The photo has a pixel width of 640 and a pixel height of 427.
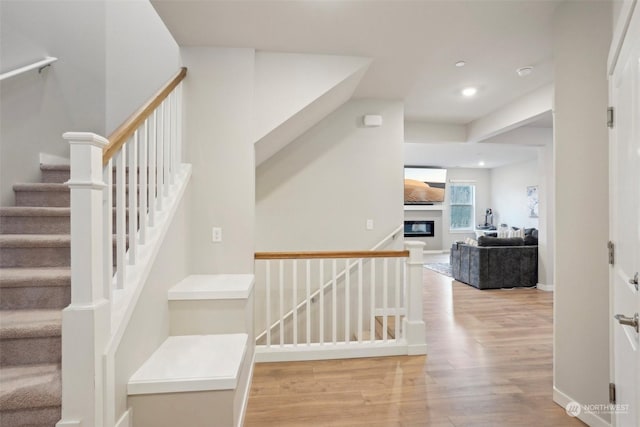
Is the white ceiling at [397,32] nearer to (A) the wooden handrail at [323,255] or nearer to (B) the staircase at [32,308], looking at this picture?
(B) the staircase at [32,308]

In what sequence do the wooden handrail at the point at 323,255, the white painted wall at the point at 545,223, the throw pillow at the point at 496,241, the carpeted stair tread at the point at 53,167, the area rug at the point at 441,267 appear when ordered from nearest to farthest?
the carpeted stair tread at the point at 53,167 → the wooden handrail at the point at 323,255 → the white painted wall at the point at 545,223 → the throw pillow at the point at 496,241 → the area rug at the point at 441,267

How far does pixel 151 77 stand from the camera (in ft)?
10.7

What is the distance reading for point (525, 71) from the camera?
299cm

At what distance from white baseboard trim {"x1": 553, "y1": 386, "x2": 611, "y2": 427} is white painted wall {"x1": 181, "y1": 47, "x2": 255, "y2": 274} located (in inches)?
93.2

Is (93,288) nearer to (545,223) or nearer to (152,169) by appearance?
(152,169)

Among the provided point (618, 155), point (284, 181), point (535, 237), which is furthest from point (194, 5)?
point (535, 237)

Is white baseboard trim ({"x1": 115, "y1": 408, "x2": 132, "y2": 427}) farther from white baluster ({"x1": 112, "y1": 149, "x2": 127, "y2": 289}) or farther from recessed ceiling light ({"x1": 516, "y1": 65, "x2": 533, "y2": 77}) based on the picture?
recessed ceiling light ({"x1": 516, "y1": 65, "x2": 533, "y2": 77})

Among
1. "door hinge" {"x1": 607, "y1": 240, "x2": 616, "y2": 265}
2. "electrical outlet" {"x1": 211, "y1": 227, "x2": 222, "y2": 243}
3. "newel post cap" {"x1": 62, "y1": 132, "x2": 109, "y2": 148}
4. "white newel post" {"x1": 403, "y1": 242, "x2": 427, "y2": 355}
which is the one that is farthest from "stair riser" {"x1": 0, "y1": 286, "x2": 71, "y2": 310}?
"door hinge" {"x1": 607, "y1": 240, "x2": 616, "y2": 265}

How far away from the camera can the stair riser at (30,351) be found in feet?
4.53

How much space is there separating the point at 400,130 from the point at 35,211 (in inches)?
142

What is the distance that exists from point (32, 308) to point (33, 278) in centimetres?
17

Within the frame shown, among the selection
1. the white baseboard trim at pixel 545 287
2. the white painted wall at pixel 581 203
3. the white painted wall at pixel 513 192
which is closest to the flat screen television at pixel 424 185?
the white painted wall at pixel 513 192

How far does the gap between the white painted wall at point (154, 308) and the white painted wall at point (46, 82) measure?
1.20 meters

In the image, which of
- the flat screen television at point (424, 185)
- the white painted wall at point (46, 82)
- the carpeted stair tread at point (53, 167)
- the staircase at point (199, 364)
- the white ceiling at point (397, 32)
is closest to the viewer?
the staircase at point (199, 364)
